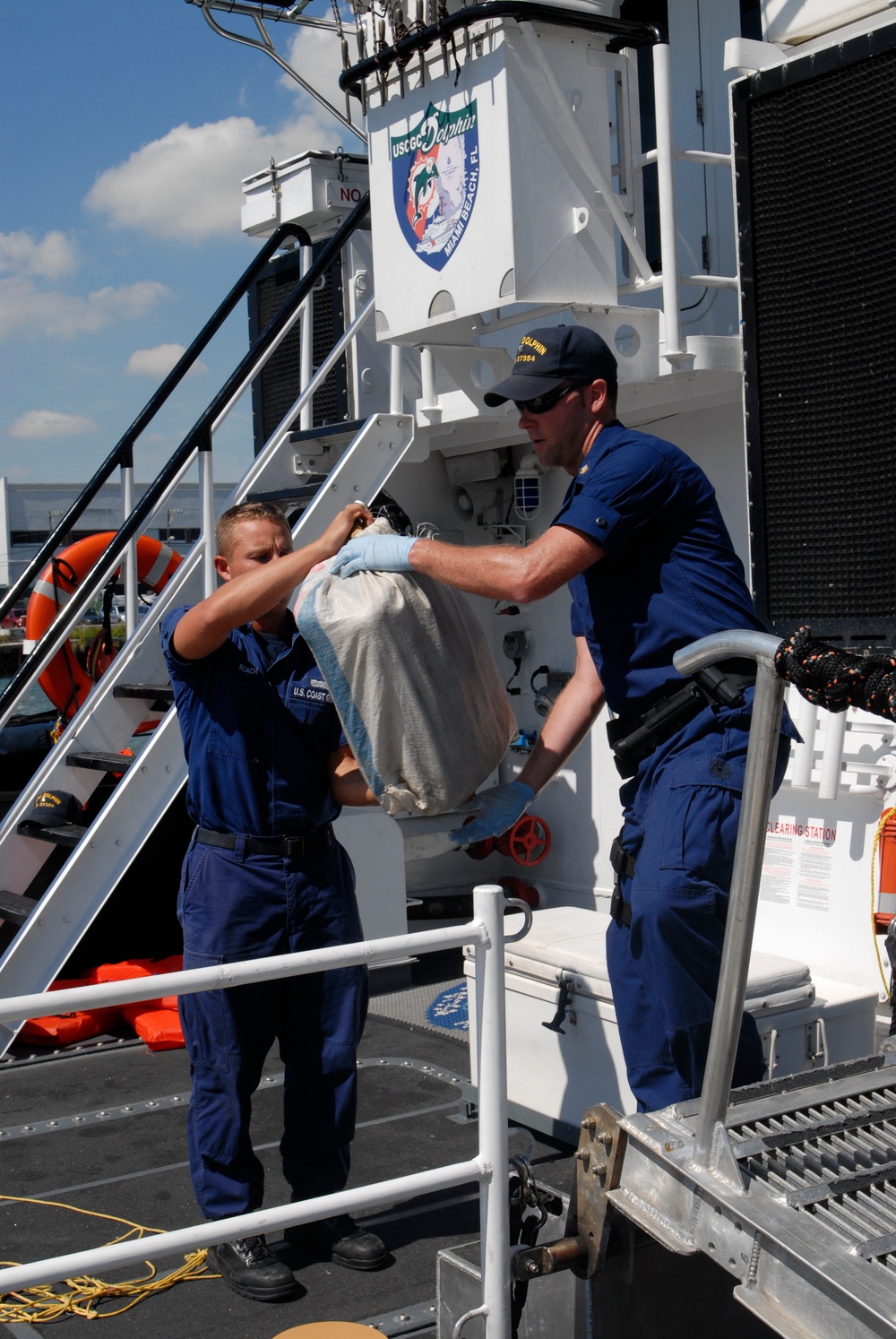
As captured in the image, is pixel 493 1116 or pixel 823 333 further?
pixel 823 333

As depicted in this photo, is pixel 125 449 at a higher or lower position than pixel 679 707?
higher

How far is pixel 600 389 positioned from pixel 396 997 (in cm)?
404

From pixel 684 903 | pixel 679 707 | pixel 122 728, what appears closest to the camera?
pixel 684 903

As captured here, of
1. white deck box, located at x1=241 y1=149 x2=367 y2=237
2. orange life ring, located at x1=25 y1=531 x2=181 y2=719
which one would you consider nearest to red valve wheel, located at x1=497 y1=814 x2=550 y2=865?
orange life ring, located at x1=25 y1=531 x2=181 y2=719

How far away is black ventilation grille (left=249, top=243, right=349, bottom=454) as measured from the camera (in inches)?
295

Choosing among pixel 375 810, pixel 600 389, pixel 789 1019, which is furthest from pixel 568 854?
pixel 600 389

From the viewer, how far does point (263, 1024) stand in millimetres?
3475

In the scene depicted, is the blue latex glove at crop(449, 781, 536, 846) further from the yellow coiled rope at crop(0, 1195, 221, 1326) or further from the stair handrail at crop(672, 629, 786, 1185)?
the yellow coiled rope at crop(0, 1195, 221, 1326)

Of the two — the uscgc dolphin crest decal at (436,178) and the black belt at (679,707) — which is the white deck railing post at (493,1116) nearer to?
the black belt at (679,707)

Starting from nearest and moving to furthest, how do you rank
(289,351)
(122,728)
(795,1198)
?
(795,1198)
(122,728)
(289,351)

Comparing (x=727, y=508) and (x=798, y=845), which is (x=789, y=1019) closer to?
(x=798, y=845)

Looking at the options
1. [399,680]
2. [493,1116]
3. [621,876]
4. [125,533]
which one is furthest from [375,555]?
[125,533]

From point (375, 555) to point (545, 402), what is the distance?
518 millimetres

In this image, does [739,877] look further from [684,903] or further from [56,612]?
[56,612]
